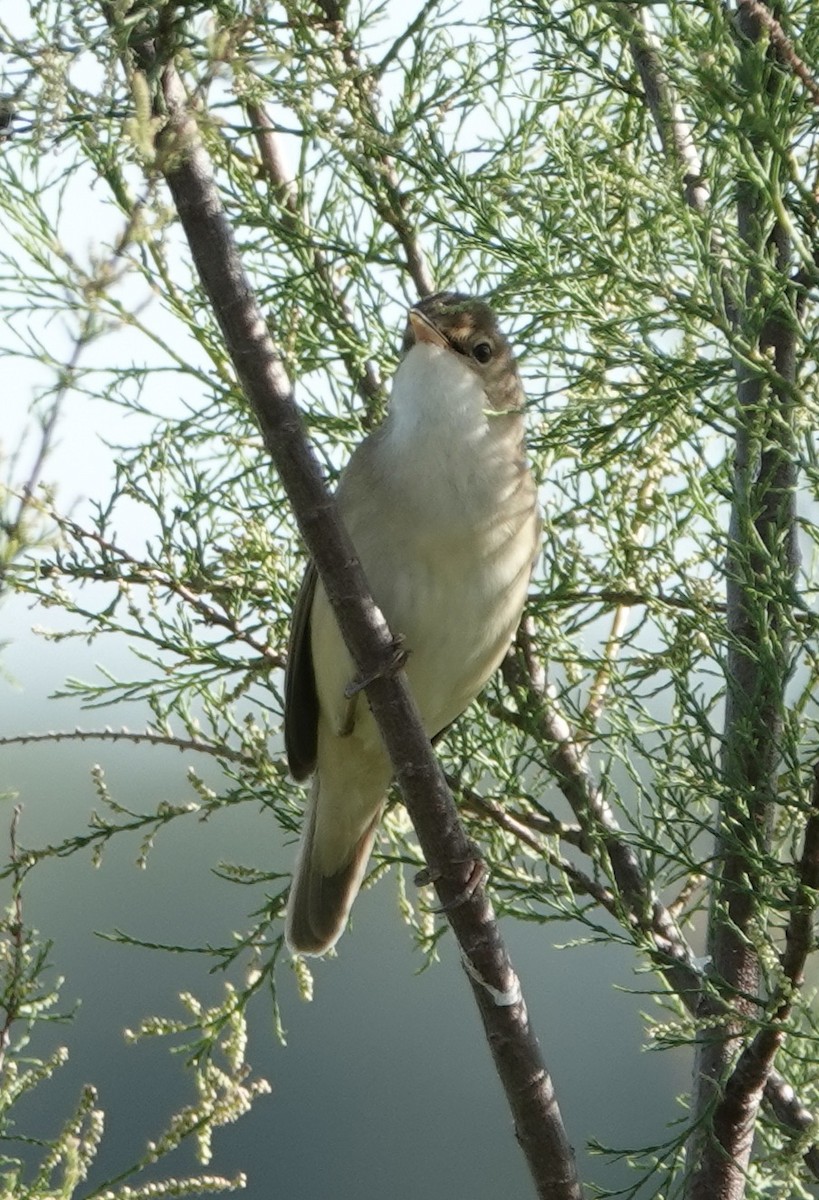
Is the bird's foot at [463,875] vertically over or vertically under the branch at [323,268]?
under

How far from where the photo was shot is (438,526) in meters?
2.69

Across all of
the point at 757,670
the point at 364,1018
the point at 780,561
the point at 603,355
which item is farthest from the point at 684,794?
the point at 364,1018

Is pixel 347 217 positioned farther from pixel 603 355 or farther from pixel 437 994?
pixel 437 994

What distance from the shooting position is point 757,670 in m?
2.25

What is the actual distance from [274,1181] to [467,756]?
197 cm

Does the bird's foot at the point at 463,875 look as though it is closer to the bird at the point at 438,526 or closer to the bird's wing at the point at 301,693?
the bird at the point at 438,526

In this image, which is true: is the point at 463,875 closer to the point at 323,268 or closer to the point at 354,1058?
the point at 323,268

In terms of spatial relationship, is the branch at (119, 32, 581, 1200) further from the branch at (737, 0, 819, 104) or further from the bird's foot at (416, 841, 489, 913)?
the branch at (737, 0, 819, 104)

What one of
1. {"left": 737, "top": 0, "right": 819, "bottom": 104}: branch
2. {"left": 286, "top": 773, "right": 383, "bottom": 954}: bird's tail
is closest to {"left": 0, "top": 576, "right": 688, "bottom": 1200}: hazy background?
{"left": 286, "top": 773, "right": 383, "bottom": 954}: bird's tail

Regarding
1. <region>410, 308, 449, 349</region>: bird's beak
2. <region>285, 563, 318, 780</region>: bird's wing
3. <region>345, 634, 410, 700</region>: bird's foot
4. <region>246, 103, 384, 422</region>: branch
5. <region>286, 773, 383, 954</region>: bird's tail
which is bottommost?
<region>345, 634, 410, 700</region>: bird's foot

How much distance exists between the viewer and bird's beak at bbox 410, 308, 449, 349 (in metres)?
2.62

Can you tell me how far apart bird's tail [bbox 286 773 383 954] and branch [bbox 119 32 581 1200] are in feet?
2.51

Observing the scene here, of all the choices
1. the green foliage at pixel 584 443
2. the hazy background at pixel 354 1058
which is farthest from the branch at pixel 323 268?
the hazy background at pixel 354 1058

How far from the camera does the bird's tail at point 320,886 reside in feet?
9.29
